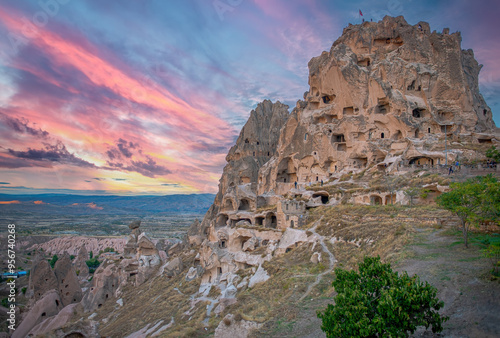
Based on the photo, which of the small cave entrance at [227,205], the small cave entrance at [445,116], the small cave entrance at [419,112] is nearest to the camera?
the small cave entrance at [227,205]

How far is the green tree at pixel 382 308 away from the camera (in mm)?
7145

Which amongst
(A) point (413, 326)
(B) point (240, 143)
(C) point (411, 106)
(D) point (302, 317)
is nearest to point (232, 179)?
(B) point (240, 143)

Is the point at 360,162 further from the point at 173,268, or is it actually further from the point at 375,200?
the point at 173,268

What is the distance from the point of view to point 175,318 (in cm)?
2081

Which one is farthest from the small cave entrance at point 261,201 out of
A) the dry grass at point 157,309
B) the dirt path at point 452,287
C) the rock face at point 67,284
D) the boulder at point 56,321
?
the dirt path at point 452,287

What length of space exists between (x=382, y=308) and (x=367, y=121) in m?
44.1

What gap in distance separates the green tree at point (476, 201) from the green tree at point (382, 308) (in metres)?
6.11

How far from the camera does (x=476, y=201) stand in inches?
503

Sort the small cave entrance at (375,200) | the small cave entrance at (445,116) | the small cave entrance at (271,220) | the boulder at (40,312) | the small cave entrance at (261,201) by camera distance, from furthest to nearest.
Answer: the small cave entrance at (445,116) → the small cave entrance at (261,201) → the small cave entrance at (271,220) → the small cave entrance at (375,200) → the boulder at (40,312)

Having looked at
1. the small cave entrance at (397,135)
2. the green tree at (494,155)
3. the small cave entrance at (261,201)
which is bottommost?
the small cave entrance at (261,201)

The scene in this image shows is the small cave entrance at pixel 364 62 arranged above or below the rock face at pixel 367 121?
above

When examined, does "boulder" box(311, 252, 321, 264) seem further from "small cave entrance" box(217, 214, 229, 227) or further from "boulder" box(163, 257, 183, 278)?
"small cave entrance" box(217, 214, 229, 227)

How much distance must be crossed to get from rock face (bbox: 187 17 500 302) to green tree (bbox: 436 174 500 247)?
678 inches

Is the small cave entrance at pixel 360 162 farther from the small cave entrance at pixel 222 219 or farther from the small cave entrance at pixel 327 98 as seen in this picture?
the small cave entrance at pixel 222 219
